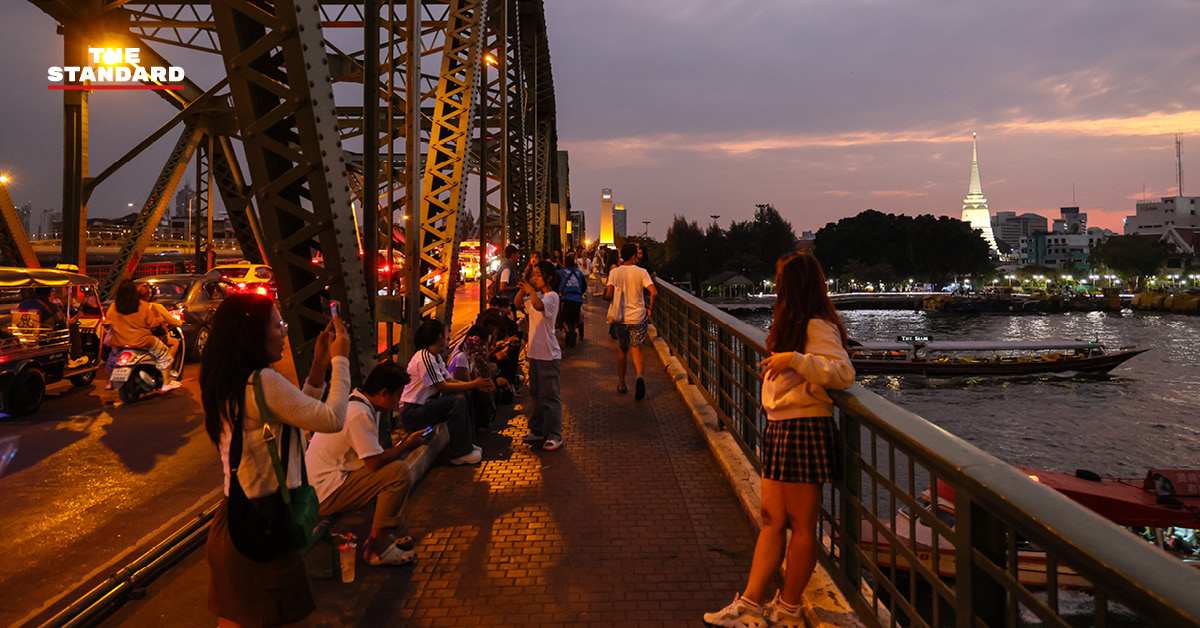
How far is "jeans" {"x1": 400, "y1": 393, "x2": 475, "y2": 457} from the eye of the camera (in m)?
6.54

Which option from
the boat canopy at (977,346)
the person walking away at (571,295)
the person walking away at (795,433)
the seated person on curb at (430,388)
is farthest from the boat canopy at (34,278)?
the boat canopy at (977,346)

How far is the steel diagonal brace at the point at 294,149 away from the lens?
4.27 m

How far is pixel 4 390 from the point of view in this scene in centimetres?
985

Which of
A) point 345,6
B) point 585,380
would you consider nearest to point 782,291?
point 585,380

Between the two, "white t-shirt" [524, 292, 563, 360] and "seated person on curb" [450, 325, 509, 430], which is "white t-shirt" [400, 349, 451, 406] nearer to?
"seated person on curb" [450, 325, 509, 430]

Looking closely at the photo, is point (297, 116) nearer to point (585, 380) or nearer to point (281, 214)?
point (281, 214)

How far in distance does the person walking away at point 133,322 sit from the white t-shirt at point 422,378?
651cm

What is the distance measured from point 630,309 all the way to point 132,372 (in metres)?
7.12

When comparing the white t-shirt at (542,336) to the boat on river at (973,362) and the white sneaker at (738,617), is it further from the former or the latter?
the boat on river at (973,362)

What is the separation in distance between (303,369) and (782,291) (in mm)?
3013

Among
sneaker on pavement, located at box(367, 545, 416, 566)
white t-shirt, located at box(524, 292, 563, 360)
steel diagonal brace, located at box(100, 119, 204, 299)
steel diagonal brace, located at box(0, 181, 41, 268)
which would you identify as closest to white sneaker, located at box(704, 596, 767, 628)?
sneaker on pavement, located at box(367, 545, 416, 566)

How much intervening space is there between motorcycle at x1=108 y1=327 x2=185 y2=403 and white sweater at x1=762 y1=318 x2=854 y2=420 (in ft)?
33.8

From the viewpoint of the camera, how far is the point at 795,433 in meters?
3.56

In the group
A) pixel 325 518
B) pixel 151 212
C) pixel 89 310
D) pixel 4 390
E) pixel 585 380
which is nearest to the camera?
pixel 325 518
